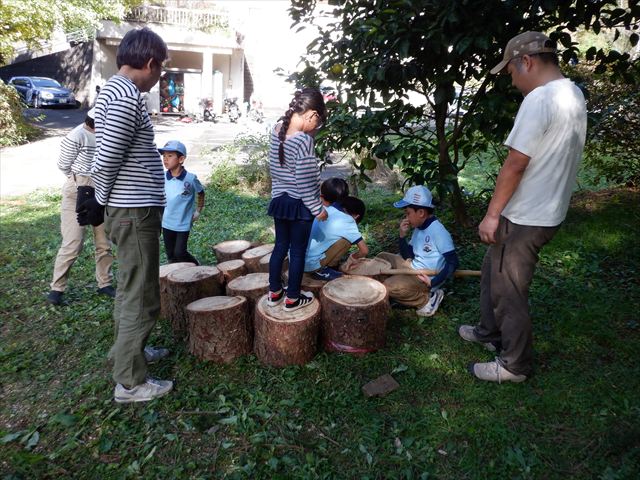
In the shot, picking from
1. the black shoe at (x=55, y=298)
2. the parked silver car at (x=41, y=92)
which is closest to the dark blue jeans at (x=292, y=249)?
the black shoe at (x=55, y=298)

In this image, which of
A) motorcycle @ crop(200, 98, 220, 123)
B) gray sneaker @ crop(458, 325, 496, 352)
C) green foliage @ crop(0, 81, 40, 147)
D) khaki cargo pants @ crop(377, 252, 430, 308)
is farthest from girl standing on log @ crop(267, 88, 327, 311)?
motorcycle @ crop(200, 98, 220, 123)

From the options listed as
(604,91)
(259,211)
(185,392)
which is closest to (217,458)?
(185,392)

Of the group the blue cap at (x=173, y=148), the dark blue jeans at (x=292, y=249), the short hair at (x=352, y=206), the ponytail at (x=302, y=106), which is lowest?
the dark blue jeans at (x=292, y=249)

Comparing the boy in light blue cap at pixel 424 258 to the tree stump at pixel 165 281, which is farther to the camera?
the tree stump at pixel 165 281

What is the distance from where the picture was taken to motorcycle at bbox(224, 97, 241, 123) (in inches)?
941

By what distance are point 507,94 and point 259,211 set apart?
477 centimetres

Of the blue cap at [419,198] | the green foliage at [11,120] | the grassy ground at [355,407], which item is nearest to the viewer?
the grassy ground at [355,407]

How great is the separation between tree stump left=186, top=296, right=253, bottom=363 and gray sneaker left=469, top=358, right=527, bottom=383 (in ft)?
5.60

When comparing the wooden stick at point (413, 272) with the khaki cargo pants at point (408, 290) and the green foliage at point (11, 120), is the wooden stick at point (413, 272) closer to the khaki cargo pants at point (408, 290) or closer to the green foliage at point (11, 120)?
the khaki cargo pants at point (408, 290)

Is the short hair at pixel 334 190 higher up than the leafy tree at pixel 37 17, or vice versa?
the leafy tree at pixel 37 17

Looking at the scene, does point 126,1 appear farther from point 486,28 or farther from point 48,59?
point 486,28

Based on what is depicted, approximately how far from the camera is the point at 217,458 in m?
2.58

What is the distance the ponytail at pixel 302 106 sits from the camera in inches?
121

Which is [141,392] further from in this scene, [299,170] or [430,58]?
[430,58]
